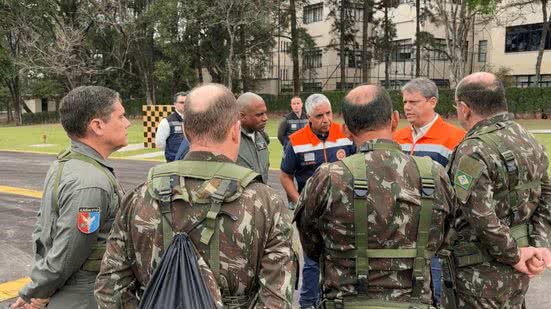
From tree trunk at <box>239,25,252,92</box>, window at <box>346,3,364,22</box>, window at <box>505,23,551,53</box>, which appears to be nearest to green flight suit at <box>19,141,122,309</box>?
tree trunk at <box>239,25,252,92</box>

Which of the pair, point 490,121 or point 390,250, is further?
point 490,121

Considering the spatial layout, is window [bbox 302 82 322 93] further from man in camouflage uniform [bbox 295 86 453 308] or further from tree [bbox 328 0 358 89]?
man in camouflage uniform [bbox 295 86 453 308]

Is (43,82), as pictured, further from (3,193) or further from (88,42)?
(3,193)

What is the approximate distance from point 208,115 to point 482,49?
143ft

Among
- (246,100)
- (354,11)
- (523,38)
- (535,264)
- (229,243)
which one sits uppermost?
(354,11)

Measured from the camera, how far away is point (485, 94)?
282cm

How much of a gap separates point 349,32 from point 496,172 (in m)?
36.3

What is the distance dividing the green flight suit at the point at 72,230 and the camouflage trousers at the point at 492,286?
1.94m

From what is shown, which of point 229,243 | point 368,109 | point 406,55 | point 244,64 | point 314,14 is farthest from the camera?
point 314,14

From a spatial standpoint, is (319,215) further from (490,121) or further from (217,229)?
(490,121)

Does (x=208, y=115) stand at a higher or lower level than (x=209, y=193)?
higher

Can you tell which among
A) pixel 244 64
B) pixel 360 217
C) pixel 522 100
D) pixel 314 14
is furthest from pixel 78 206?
pixel 314 14

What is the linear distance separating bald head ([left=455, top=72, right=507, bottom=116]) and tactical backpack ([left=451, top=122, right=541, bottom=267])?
0.12 metres

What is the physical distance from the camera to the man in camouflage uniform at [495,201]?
2.60m
